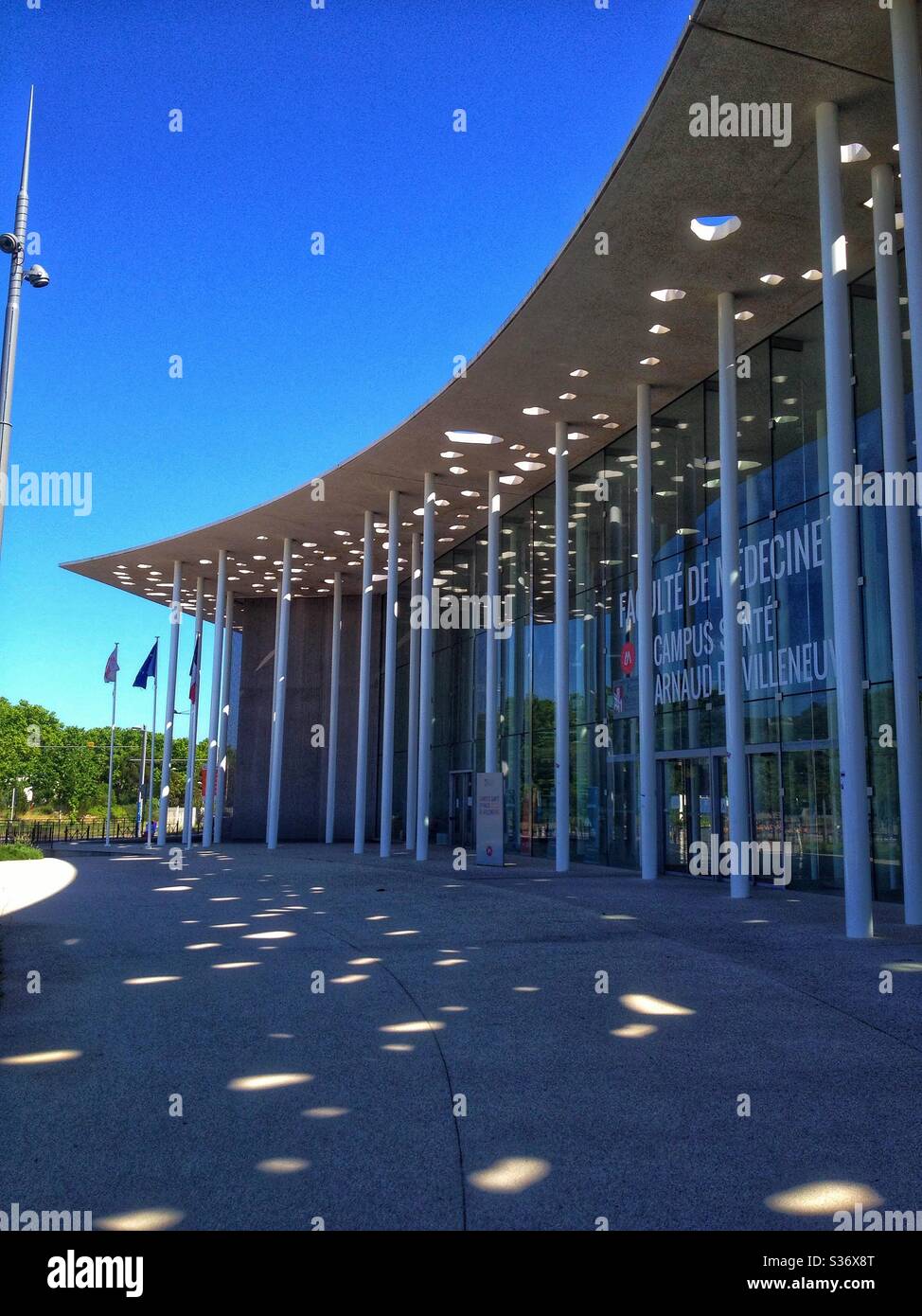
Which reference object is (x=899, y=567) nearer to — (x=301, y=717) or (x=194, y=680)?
(x=194, y=680)

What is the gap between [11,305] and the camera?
13.1 metres

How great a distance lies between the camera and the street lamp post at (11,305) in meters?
12.8

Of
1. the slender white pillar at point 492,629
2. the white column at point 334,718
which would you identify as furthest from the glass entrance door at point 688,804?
the white column at point 334,718

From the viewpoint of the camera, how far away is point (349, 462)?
24.2 meters

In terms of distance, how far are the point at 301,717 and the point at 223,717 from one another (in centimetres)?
392

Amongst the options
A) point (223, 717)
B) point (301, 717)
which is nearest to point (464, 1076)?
point (223, 717)

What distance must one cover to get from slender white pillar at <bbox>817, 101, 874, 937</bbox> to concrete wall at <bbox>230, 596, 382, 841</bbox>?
3037 cm

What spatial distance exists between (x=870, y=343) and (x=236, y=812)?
104 feet

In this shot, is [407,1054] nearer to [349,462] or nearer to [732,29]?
[732,29]

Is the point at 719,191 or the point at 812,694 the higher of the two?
the point at 719,191
